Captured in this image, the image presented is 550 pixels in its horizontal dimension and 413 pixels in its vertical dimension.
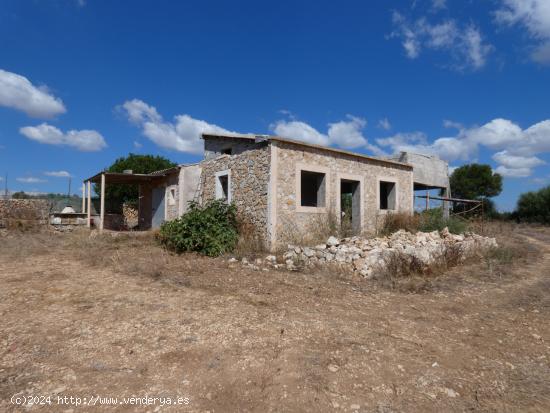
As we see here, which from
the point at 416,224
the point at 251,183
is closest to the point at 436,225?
the point at 416,224

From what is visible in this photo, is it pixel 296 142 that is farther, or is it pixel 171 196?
pixel 171 196

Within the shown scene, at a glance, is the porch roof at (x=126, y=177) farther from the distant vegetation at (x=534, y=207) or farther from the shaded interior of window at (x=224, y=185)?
the distant vegetation at (x=534, y=207)

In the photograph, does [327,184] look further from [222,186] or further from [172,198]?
[172,198]

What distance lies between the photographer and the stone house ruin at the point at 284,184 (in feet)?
29.3

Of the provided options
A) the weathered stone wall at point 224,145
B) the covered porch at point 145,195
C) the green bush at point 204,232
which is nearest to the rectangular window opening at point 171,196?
the covered porch at point 145,195

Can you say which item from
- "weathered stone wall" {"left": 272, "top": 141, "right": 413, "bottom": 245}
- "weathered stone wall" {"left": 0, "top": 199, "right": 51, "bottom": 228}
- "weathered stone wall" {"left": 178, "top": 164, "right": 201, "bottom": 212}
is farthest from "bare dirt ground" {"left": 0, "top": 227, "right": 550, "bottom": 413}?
"weathered stone wall" {"left": 0, "top": 199, "right": 51, "bottom": 228}

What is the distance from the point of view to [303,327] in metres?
3.92

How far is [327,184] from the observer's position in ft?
32.7

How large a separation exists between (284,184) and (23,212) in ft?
35.6

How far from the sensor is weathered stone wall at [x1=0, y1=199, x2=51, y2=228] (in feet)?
41.1

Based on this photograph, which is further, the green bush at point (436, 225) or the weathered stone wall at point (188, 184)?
the weathered stone wall at point (188, 184)

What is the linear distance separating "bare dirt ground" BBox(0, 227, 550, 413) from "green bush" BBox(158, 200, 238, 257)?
6.31ft

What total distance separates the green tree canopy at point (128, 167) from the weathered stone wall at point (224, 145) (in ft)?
40.7

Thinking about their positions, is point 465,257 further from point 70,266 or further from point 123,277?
point 70,266
